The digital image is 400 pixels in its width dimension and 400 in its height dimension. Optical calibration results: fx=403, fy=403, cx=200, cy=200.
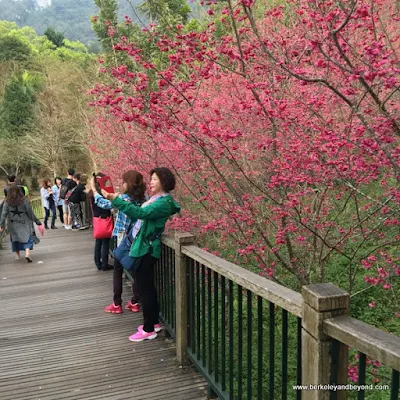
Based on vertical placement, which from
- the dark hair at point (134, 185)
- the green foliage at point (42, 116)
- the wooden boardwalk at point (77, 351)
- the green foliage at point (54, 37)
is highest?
the green foliage at point (54, 37)

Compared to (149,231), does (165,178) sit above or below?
above

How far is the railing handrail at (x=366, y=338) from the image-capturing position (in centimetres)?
132

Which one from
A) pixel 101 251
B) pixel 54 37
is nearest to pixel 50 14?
pixel 54 37

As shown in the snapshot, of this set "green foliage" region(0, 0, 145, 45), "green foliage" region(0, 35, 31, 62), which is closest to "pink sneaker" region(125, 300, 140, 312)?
"green foliage" region(0, 35, 31, 62)

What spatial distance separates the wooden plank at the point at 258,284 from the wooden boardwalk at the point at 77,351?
1.09 meters

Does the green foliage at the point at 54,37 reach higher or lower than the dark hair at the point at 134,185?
higher

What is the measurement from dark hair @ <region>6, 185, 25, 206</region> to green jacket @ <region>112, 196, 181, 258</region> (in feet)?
15.1

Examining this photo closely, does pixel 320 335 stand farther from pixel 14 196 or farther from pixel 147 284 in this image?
pixel 14 196

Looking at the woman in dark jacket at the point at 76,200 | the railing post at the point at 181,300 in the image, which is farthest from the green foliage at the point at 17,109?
the railing post at the point at 181,300

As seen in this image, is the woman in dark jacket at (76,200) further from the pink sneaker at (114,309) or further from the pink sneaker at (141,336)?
the pink sneaker at (141,336)

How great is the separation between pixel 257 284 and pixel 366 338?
83 centimetres

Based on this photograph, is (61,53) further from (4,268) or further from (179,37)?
(179,37)

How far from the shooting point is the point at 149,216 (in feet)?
11.0

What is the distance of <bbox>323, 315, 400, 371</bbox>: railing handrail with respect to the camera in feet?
4.34
